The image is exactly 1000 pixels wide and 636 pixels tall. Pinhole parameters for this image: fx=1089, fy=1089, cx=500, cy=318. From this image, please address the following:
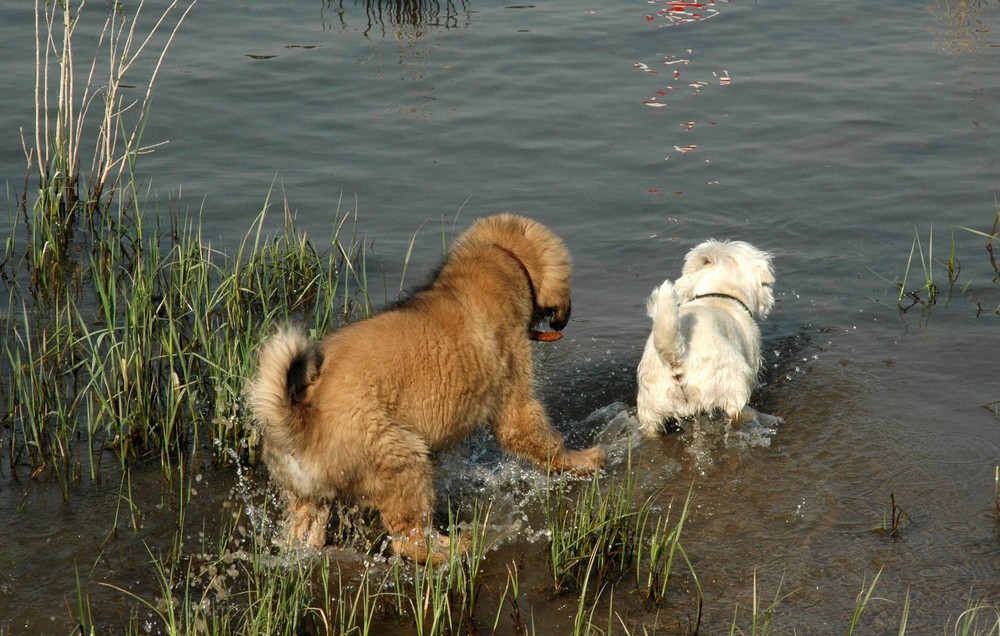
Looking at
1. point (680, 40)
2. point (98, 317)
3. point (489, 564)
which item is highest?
point (680, 40)

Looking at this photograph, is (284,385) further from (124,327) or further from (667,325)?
(667,325)

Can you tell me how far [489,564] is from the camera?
4.30m

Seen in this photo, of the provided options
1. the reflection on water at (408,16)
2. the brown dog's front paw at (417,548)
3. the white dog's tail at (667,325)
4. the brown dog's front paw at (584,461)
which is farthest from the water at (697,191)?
the white dog's tail at (667,325)

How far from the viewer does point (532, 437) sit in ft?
15.7

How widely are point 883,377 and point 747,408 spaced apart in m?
1.10

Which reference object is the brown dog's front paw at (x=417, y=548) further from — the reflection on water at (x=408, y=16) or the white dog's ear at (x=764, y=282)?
the reflection on water at (x=408, y=16)

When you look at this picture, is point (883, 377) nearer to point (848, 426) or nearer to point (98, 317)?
point (848, 426)

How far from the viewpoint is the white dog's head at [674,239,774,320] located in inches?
219

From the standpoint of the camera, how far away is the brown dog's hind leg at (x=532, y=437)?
15.6ft

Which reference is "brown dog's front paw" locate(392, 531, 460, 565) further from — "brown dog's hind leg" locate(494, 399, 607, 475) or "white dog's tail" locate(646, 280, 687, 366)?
"white dog's tail" locate(646, 280, 687, 366)

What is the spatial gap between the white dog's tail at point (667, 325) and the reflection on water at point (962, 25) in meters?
8.01

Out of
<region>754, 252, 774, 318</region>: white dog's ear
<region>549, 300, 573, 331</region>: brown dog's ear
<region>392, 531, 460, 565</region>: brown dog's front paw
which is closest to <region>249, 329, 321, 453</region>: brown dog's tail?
<region>392, 531, 460, 565</region>: brown dog's front paw

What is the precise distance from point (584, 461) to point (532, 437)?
34 cm

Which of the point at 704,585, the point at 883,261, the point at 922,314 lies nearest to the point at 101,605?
the point at 704,585
